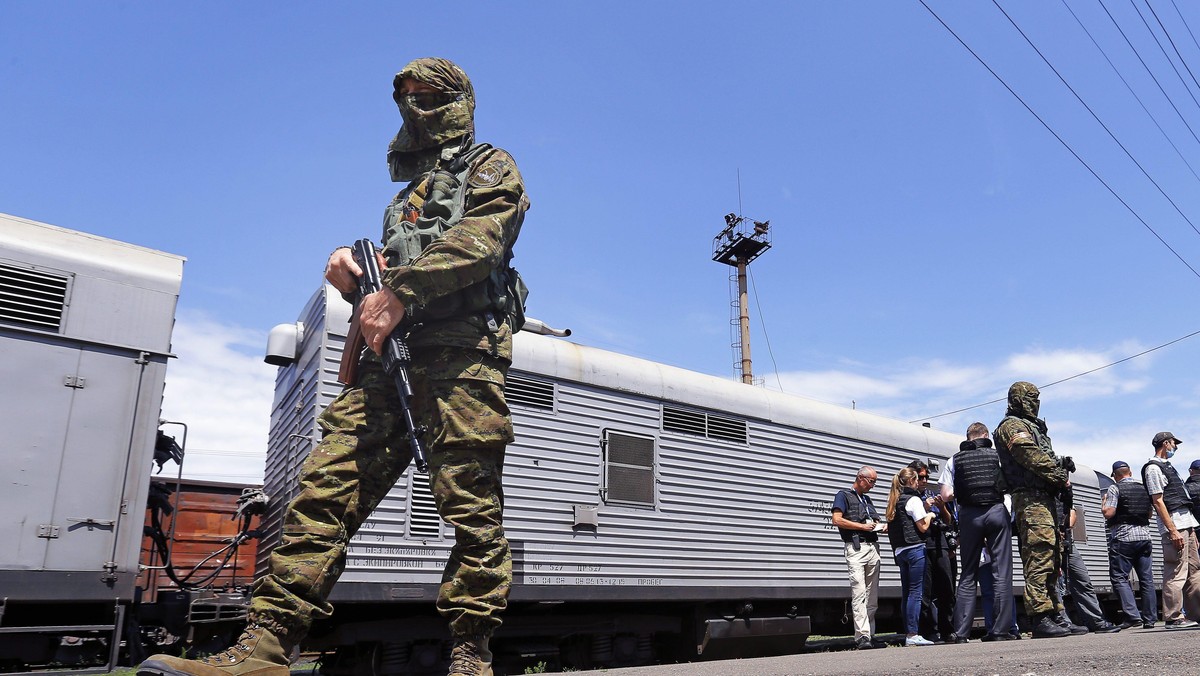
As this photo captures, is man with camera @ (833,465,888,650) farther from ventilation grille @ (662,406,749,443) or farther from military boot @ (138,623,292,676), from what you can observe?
military boot @ (138,623,292,676)

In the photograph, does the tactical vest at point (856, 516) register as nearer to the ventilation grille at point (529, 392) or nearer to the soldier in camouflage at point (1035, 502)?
the soldier in camouflage at point (1035, 502)

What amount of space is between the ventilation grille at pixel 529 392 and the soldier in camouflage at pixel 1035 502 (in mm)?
3513

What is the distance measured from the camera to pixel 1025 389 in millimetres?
6824

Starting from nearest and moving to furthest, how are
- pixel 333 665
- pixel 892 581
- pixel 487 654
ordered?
pixel 487 654
pixel 333 665
pixel 892 581

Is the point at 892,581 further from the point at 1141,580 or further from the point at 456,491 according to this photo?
the point at 456,491

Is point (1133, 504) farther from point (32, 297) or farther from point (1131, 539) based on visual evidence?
point (32, 297)

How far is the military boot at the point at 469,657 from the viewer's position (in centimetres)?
288

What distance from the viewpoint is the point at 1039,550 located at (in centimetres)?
646

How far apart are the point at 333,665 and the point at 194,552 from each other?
7.36 feet

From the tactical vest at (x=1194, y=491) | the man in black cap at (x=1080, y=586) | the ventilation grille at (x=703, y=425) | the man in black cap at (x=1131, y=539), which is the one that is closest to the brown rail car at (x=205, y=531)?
the ventilation grille at (x=703, y=425)

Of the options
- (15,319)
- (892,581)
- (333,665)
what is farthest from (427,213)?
(892,581)

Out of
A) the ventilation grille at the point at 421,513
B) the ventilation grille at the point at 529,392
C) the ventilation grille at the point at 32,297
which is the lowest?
the ventilation grille at the point at 421,513

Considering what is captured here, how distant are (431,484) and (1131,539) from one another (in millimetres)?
6934

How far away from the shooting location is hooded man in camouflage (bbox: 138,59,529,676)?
114 inches
